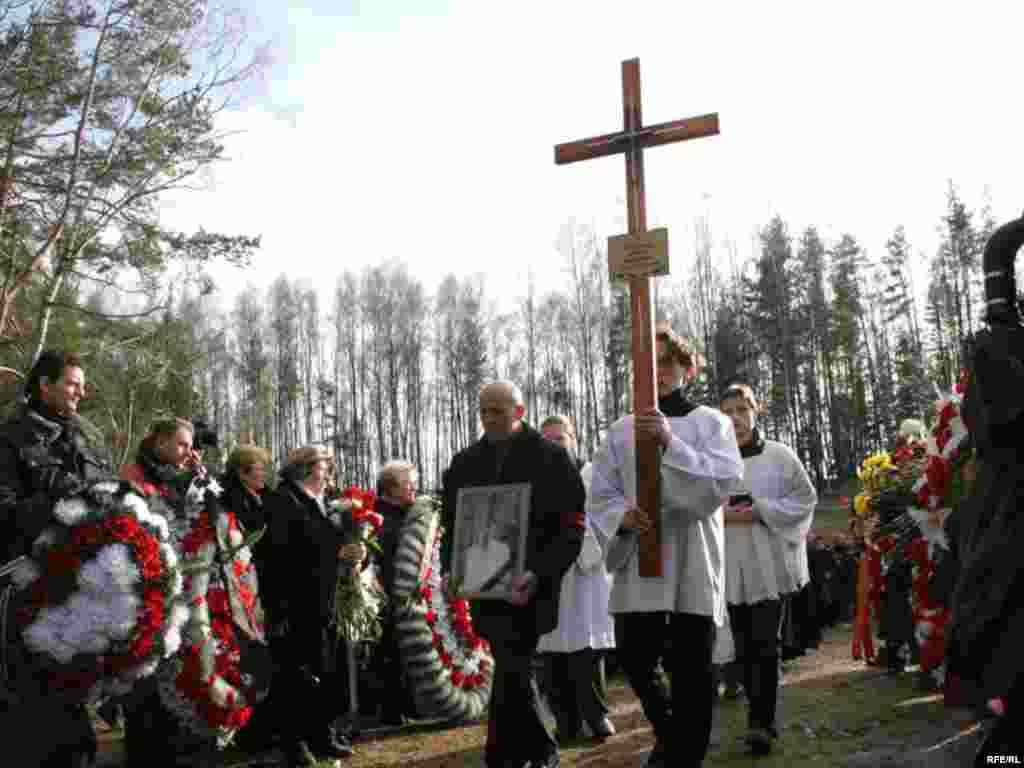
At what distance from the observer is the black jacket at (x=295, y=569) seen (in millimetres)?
6723

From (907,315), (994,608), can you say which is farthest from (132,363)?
(907,315)

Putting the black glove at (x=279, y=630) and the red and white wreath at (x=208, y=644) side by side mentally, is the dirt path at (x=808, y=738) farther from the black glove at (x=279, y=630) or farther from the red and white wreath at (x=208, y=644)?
the red and white wreath at (x=208, y=644)

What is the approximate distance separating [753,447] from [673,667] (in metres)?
2.47

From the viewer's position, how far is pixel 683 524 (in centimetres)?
539

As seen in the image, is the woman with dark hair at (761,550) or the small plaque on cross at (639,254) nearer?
the small plaque on cross at (639,254)

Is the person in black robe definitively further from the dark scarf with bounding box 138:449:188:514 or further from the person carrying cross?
the dark scarf with bounding box 138:449:188:514

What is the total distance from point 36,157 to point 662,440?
16.1m

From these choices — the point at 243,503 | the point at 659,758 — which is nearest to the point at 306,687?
the point at 243,503

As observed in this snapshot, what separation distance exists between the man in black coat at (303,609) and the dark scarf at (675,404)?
100 inches

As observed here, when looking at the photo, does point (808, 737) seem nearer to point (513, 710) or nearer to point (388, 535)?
point (513, 710)

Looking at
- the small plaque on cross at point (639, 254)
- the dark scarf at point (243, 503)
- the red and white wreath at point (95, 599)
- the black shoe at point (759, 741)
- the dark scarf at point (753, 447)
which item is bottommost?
the black shoe at point (759, 741)

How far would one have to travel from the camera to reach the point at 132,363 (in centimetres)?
2081

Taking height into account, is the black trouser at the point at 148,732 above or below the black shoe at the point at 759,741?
above

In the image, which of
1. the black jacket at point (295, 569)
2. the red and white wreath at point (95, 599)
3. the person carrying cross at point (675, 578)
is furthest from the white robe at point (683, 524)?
the red and white wreath at point (95, 599)
